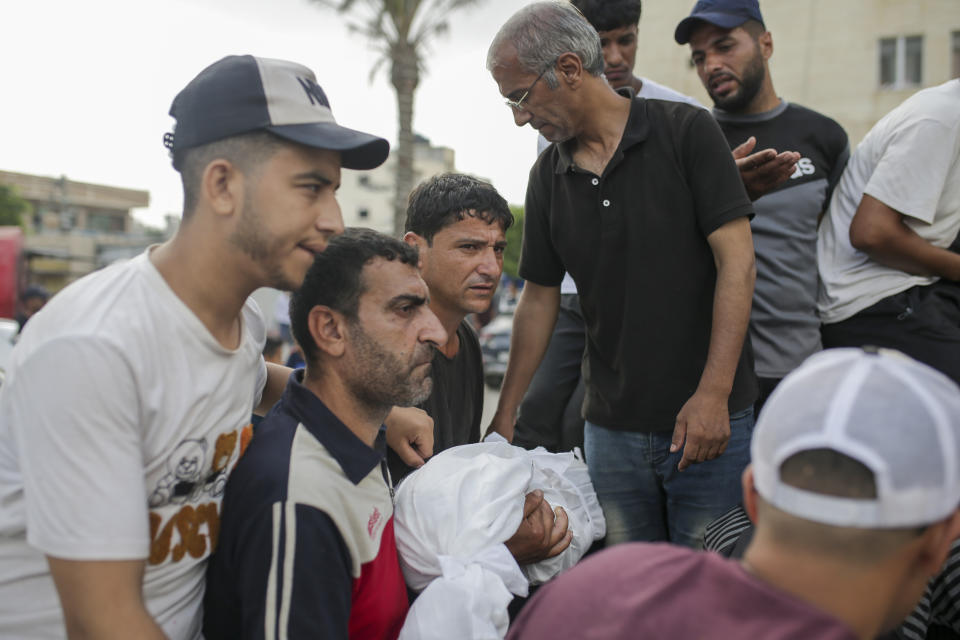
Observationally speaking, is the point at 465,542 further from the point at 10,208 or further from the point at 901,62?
the point at 10,208

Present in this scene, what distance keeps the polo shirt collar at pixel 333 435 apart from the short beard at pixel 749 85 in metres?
2.22

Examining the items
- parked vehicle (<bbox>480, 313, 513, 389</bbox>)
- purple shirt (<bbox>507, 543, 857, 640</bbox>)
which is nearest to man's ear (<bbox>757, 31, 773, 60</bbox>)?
purple shirt (<bbox>507, 543, 857, 640</bbox>)

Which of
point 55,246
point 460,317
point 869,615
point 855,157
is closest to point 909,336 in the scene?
point 855,157

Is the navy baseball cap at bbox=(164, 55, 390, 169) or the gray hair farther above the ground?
the gray hair

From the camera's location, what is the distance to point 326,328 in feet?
7.18

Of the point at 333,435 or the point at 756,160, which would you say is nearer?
the point at 333,435

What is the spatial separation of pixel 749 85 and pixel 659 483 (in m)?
1.72

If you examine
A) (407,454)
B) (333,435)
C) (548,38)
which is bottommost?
(407,454)

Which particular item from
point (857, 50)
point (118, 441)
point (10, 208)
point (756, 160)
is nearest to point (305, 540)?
point (118, 441)

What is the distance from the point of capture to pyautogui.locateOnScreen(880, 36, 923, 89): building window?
64.3ft

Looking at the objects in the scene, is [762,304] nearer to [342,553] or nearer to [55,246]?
[342,553]

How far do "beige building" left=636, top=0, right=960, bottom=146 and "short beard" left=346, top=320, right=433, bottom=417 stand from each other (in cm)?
1914

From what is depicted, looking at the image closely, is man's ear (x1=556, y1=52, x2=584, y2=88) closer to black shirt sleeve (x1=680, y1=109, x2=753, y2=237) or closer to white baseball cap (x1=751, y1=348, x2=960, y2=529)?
black shirt sleeve (x1=680, y1=109, x2=753, y2=237)

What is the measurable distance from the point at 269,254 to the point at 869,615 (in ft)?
4.64
